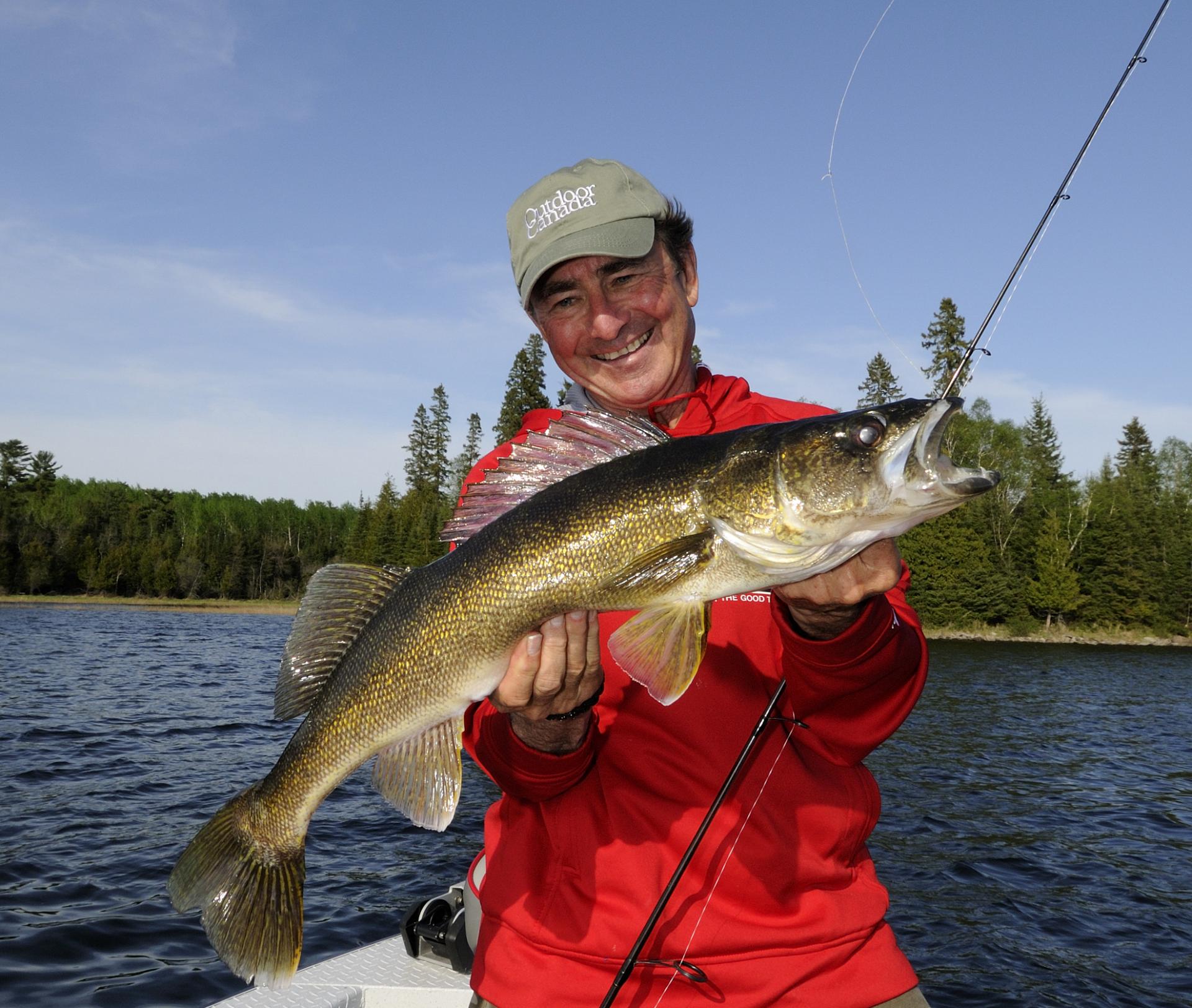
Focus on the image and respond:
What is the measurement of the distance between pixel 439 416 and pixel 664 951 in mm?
75596

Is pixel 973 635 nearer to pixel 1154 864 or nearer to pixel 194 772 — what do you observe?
pixel 1154 864

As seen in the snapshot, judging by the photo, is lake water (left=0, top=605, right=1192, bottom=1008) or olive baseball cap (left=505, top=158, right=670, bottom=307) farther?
lake water (left=0, top=605, right=1192, bottom=1008)

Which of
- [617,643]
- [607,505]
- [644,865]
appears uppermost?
[607,505]

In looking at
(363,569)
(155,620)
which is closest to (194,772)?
(363,569)

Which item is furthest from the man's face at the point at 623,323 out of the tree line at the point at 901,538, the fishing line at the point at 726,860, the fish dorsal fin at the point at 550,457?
the tree line at the point at 901,538

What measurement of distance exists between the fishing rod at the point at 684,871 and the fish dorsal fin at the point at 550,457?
2.66 ft

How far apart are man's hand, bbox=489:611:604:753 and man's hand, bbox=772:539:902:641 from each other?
0.55m

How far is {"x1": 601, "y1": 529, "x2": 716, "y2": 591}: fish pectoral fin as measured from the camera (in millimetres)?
2461

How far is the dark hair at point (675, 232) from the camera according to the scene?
11.1ft

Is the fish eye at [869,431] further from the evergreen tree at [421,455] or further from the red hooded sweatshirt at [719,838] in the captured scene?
the evergreen tree at [421,455]

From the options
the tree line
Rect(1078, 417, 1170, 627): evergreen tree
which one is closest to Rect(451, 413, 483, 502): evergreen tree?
the tree line

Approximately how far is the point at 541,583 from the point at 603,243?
1.28m

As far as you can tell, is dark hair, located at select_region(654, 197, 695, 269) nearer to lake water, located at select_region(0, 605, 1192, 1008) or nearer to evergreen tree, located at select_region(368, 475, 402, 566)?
lake water, located at select_region(0, 605, 1192, 1008)

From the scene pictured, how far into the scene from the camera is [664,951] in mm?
2420
